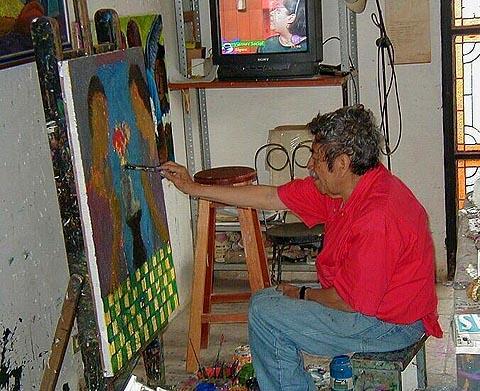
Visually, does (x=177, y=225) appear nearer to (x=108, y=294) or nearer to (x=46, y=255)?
(x=46, y=255)

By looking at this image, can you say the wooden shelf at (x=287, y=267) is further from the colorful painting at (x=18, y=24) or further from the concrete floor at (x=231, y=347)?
the colorful painting at (x=18, y=24)

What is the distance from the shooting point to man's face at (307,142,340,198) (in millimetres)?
2881

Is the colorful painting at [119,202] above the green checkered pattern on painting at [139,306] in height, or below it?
above

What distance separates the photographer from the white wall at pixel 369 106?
14.4 feet

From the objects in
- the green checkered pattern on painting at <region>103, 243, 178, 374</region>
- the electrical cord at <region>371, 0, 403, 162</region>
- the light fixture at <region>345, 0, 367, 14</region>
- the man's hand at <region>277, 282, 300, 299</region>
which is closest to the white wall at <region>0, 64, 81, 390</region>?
the green checkered pattern on painting at <region>103, 243, 178, 374</region>

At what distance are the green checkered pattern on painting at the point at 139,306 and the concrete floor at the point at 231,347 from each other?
0.75 m

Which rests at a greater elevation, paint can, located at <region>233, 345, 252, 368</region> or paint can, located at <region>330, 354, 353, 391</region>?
paint can, located at <region>330, 354, 353, 391</region>

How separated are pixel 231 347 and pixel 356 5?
1581mm

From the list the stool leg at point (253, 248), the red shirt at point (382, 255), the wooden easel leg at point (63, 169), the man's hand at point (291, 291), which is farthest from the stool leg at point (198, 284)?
the wooden easel leg at point (63, 169)

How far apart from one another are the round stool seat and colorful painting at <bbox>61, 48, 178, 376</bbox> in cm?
68

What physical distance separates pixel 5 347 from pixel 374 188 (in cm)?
121

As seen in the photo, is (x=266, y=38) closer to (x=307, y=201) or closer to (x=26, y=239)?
(x=307, y=201)

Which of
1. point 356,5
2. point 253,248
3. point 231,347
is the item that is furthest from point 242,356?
point 356,5

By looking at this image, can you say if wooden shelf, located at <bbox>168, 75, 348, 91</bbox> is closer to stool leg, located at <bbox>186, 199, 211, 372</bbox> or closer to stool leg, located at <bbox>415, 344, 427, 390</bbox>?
stool leg, located at <bbox>186, 199, 211, 372</bbox>
